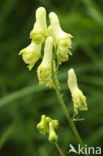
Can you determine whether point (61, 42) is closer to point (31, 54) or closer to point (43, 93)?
point (31, 54)

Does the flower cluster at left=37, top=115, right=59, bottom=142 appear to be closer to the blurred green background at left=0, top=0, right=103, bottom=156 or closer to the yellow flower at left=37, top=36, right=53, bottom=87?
the yellow flower at left=37, top=36, right=53, bottom=87

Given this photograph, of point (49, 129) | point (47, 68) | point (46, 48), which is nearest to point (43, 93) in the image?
point (49, 129)

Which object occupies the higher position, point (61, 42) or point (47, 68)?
point (61, 42)

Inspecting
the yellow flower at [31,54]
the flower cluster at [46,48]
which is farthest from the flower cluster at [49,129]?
→ the yellow flower at [31,54]

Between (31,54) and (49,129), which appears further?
(49,129)

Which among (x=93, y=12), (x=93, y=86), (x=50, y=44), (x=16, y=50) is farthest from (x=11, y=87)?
(x=50, y=44)

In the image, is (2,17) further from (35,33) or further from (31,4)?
(35,33)

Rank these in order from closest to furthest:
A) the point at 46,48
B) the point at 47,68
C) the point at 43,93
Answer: the point at 47,68
the point at 46,48
the point at 43,93
